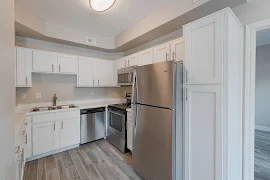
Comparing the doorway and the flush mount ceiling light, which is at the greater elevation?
the flush mount ceiling light

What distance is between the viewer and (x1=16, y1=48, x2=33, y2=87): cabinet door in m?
2.61

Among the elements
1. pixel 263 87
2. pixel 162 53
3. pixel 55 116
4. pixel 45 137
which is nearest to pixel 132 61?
pixel 162 53

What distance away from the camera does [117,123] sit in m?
3.12

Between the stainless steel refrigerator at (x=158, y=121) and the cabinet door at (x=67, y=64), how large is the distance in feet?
6.19

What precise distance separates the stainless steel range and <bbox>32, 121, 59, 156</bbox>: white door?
1.15 metres

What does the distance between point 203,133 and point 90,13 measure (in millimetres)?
2737

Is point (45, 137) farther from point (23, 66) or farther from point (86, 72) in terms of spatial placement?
point (86, 72)

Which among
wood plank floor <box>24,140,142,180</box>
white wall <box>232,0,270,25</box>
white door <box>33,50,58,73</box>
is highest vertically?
white wall <box>232,0,270,25</box>

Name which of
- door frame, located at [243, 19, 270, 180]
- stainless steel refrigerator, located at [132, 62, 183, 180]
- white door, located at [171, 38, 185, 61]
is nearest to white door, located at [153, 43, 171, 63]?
white door, located at [171, 38, 185, 61]

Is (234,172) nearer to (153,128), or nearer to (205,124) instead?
(205,124)

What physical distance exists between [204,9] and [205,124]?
159 centimetres

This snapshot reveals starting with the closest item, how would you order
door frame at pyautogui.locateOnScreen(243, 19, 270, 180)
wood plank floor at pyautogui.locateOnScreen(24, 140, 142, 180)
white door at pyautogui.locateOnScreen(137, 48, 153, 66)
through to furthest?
1. door frame at pyautogui.locateOnScreen(243, 19, 270, 180)
2. wood plank floor at pyautogui.locateOnScreen(24, 140, 142, 180)
3. white door at pyautogui.locateOnScreen(137, 48, 153, 66)

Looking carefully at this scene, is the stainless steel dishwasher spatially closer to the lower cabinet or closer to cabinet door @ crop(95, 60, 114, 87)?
the lower cabinet

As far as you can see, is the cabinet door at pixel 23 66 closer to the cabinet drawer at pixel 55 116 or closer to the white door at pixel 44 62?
the white door at pixel 44 62
